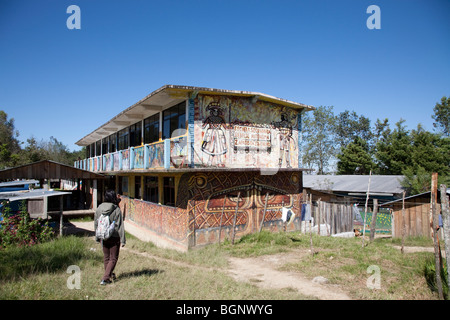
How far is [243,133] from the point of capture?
43.0 feet

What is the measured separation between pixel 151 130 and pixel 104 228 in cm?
1062

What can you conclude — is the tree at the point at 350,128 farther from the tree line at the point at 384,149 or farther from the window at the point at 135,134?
the window at the point at 135,134

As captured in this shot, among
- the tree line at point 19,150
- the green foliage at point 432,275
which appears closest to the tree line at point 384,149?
the green foliage at point 432,275

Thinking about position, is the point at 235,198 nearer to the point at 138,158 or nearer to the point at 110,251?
the point at 138,158

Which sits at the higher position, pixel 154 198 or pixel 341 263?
pixel 154 198

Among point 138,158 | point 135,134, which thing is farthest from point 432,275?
point 135,134

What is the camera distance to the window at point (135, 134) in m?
18.0

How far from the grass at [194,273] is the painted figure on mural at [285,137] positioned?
4.58 m

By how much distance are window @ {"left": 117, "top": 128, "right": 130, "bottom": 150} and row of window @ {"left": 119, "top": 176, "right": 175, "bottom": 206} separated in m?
2.23
